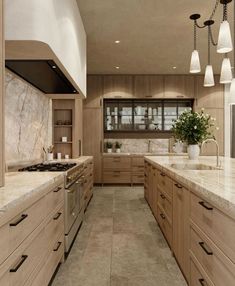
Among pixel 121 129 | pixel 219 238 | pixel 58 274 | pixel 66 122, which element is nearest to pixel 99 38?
pixel 66 122

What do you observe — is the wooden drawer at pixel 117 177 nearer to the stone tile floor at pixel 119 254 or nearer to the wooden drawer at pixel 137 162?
the wooden drawer at pixel 137 162

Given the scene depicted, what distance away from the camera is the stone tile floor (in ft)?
7.38

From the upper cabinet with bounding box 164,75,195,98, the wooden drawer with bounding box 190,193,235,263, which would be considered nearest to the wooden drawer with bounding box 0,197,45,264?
the wooden drawer with bounding box 190,193,235,263

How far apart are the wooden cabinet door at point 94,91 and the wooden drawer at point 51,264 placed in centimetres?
490

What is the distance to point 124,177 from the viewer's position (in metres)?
6.93

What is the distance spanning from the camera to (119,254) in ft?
9.01

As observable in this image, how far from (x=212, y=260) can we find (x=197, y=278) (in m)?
0.38

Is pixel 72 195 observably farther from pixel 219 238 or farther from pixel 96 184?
pixel 96 184

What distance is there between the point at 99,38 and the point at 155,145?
12.0ft

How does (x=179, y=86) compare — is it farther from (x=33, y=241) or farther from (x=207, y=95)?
(x=33, y=241)

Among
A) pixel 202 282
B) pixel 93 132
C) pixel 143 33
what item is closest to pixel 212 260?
pixel 202 282

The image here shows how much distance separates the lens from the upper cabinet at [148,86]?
7.10 metres

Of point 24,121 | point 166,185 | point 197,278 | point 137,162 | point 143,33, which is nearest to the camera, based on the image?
point 197,278

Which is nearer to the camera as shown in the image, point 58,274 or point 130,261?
point 58,274
